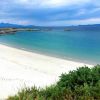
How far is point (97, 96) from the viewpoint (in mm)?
7457

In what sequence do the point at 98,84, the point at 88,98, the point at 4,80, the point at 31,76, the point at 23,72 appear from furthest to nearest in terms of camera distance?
the point at 23,72, the point at 31,76, the point at 4,80, the point at 98,84, the point at 88,98

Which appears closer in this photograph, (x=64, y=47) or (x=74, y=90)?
(x=74, y=90)

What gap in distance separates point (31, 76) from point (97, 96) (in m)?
6.21

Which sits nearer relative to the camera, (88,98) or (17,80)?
(88,98)

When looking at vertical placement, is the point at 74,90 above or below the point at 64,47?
above

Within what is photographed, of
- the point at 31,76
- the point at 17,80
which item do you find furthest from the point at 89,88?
the point at 31,76

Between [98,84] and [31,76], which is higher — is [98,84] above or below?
above

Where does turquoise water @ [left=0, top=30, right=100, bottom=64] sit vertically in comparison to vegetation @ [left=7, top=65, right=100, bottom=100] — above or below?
below

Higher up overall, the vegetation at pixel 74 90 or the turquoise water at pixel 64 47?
the vegetation at pixel 74 90

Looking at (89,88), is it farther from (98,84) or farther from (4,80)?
(4,80)

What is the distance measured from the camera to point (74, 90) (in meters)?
7.71

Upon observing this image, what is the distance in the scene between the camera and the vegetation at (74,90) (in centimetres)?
740

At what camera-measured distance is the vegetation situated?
740 centimetres

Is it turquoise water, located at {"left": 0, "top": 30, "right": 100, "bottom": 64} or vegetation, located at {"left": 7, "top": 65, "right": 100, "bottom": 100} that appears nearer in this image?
vegetation, located at {"left": 7, "top": 65, "right": 100, "bottom": 100}
